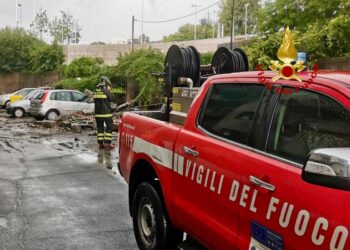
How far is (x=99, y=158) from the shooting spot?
11.1 meters

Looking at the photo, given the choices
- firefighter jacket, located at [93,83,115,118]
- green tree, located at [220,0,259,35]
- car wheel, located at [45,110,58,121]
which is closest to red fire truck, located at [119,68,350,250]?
firefighter jacket, located at [93,83,115,118]

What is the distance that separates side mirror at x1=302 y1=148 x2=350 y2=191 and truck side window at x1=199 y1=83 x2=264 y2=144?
1001 mm

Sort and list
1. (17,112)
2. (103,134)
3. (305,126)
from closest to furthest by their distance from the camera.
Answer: (305,126)
(103,134)
(17,112)

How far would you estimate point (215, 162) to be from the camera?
3.47 m

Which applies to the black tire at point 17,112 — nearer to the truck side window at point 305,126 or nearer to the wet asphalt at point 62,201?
the wet asphalt at point 62,201

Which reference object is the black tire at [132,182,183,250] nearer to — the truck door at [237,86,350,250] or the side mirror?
the truck door at [237,86,350,250]

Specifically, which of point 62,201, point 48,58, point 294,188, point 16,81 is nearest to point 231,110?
point 294,188

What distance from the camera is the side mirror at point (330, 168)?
87.1 inches

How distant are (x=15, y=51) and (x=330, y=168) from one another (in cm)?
→ 4962

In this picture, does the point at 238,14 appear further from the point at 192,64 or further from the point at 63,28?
the point at 192,64

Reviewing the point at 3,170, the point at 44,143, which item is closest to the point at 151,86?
the point at 44,143

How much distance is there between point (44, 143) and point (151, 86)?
31.8 ft

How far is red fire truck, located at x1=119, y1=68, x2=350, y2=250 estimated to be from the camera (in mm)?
2467

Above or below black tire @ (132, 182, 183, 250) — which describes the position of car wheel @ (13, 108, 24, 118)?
below
